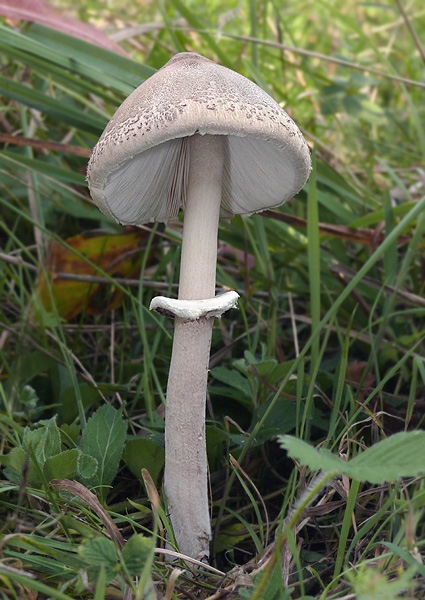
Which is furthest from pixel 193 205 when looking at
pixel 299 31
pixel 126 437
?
pixel 299 31

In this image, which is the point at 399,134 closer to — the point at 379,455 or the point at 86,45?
the point at 86,45

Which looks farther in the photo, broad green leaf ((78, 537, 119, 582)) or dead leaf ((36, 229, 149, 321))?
dead leaf ((36, 229, 149, 321))

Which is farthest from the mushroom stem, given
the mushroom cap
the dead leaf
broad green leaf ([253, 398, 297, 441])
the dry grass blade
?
the dead leaf

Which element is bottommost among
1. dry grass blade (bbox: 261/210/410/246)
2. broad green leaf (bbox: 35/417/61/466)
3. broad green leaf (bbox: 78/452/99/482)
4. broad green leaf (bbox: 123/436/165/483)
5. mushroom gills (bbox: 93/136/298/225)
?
broad green leaf (bbox: 123/436/165/483)

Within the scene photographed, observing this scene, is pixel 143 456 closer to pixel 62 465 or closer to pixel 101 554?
pixel 62 465

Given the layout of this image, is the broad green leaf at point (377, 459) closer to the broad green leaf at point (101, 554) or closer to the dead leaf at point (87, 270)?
the broad green leaf at point (101, 554)

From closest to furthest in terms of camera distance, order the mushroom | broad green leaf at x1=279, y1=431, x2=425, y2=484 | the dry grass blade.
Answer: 1. broad green leaf at x1=279, y1=431, x2=425, y2=484
2. the mushroom
3. the dry grass blade

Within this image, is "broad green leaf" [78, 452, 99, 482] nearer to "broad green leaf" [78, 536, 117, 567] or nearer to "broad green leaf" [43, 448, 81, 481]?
"broad green leaf" [43, 448, 81, 481]
